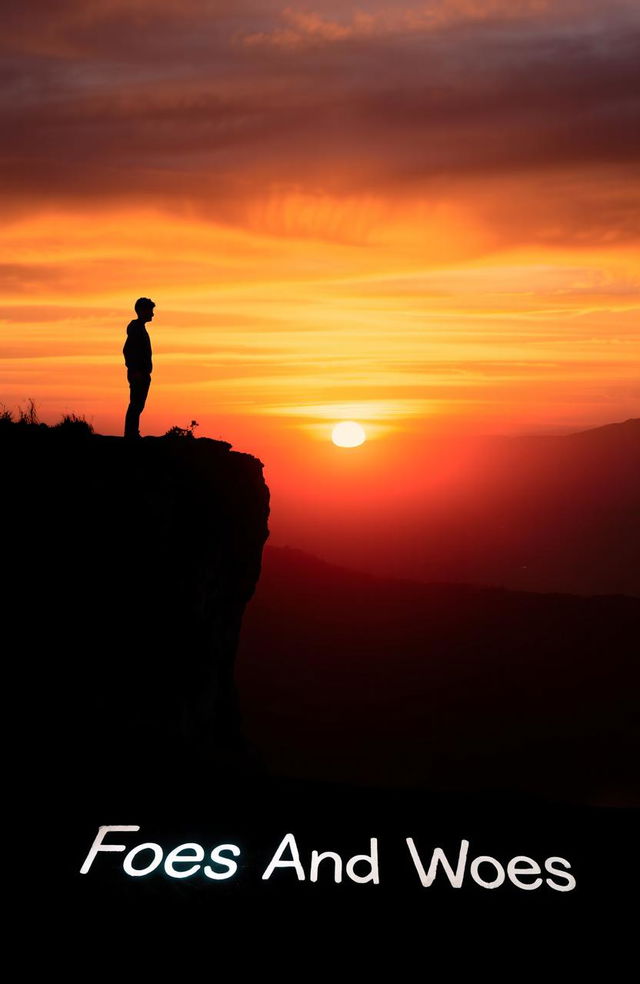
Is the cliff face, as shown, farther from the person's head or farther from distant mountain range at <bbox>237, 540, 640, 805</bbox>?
distant mountain range at <bbox>237, 540, 640, 805</bbox>

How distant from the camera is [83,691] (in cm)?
1967

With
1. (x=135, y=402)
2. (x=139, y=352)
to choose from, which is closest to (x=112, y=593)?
(x=135, y=402)

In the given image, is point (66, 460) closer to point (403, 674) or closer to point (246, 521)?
point (246, 521)

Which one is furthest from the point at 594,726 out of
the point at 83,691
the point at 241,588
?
the point at 83,691

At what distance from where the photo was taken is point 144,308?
19.3m

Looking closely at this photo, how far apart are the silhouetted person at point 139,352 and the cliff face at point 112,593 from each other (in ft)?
5.64

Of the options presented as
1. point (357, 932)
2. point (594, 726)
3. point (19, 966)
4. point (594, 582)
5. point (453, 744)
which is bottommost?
point (19, 966)

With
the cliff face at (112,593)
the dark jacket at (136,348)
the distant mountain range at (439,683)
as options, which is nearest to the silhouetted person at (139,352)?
the dark jacket at (136,348)

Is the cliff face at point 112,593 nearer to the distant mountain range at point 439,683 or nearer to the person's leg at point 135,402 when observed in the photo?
the person's leg at point 135,402

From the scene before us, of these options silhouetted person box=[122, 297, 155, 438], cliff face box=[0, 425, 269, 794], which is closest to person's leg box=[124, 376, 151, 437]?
silhouetted person box=[122, 297, 155, 438]

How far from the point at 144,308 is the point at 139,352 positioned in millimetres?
821

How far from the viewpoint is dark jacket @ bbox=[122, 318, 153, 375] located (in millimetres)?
19562

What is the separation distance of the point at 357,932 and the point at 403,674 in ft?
168

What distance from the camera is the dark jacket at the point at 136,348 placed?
770 inches
